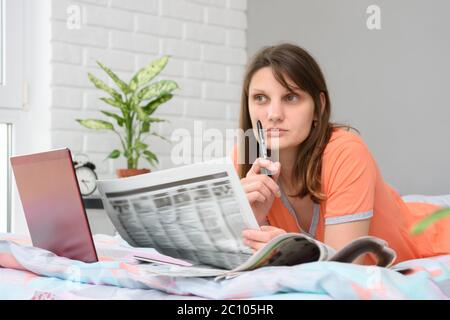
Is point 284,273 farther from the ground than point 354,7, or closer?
closer

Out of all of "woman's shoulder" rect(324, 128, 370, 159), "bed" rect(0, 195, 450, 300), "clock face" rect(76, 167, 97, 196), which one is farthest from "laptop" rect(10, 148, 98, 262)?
"clock face" rect(76, 167, 97, 196)

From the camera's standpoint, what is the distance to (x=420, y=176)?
250cm

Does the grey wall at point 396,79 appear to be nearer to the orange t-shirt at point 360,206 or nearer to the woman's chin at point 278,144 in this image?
the orange t-shirt at point 360,206

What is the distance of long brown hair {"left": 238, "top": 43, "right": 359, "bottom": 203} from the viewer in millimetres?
1406

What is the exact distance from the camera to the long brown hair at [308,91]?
1406mm

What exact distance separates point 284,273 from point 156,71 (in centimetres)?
207

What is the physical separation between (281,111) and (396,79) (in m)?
1.35

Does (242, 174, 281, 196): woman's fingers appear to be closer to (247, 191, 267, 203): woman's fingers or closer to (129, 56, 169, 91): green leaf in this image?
(247, 191, 267, 203): woman's fingers

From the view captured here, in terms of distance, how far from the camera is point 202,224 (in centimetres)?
111

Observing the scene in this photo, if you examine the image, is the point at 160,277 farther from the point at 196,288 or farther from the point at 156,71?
the point at 156,71

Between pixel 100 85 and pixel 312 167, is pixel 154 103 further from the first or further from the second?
pixel 312 167

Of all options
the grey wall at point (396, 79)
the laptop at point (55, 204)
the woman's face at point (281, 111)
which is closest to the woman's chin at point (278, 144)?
the woman's face at point (281, 111)

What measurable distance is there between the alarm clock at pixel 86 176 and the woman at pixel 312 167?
141 cm

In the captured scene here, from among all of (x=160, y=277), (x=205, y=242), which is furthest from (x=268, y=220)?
(x=160, y=277)
